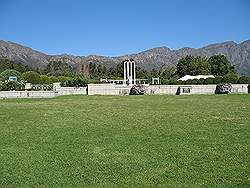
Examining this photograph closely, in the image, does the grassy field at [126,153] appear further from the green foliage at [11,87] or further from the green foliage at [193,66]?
the green foliage at [193,66]

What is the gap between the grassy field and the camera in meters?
5.27

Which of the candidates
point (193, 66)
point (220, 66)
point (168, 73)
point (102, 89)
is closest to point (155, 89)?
point (102, 89)

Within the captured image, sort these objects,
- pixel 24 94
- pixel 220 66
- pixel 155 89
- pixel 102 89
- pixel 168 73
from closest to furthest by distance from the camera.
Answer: pixel 24 94, pixel 102 89, pixel 155 89, pixel 220 66, pixel 168 73

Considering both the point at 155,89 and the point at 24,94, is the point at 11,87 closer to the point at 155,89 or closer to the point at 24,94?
the point at 24,94

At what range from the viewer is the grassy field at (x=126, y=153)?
17.3 feet

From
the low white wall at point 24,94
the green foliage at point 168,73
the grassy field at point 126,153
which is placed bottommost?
the grassy field at point 126,153

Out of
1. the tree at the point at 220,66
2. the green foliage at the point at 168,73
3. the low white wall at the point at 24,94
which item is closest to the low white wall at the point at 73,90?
the low white wall at the point at 24,94

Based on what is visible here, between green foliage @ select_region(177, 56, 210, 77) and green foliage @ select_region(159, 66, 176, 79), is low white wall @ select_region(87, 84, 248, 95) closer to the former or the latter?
green foliage @ select_region(177, 56, 210, 77)

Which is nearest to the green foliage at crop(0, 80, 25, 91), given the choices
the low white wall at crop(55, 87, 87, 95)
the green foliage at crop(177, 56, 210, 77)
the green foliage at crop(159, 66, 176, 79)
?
the low white wall at crop(55, 87, 87, 95)

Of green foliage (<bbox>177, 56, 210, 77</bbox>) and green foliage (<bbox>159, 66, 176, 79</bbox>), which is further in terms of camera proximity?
green foliage (<bbox>159, 66, 176, 79</bbox>)

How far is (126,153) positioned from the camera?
22.2 ft

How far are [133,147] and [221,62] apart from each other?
6576cm

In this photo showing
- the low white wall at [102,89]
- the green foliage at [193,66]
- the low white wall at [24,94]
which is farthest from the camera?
the green foliage at [193,66]

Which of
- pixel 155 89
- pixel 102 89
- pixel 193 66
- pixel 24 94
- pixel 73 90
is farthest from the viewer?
pixel 193 66
